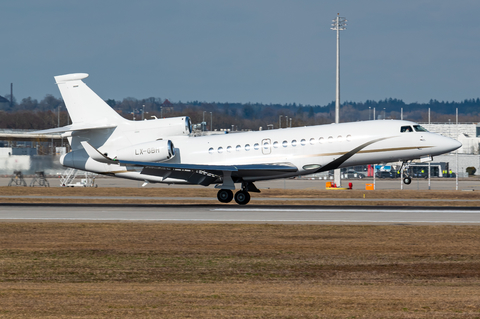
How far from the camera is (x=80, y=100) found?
34406 mm

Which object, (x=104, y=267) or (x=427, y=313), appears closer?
(x=427, y=313)

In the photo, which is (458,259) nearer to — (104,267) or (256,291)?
(256,291)

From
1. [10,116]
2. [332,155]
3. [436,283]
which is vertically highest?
[10,116]

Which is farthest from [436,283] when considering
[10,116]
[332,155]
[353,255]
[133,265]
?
[10,116]

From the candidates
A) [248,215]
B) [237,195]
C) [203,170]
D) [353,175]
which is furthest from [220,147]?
[353,175]

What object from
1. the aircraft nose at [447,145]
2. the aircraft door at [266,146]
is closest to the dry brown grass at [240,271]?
the aircraft nose at [447,145]

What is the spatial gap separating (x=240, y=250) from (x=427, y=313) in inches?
341

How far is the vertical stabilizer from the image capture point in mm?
34438

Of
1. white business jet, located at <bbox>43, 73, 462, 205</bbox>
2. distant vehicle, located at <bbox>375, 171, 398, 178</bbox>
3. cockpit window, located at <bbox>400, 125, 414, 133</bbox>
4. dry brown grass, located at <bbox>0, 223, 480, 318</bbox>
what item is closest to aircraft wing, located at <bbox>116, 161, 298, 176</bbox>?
white business jet, located at <bbox>43, 73, 462, 205</bbox>

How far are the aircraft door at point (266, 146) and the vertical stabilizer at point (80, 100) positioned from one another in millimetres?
9629

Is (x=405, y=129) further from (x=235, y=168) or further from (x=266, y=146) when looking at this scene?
(x=235, y=168)

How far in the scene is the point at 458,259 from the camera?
659 inches

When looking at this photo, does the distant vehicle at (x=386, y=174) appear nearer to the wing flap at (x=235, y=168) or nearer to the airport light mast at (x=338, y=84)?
the airport light mast at (x=338, y=84)

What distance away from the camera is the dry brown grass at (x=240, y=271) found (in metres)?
10.7
